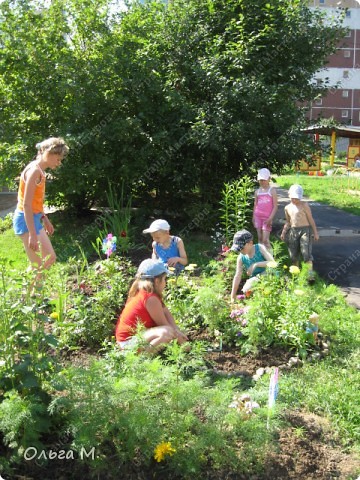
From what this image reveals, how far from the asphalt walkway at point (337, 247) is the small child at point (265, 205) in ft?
3.37

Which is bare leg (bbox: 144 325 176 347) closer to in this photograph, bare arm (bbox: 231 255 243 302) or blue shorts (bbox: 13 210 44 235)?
bare arm (bbox: 231 255 243 302)

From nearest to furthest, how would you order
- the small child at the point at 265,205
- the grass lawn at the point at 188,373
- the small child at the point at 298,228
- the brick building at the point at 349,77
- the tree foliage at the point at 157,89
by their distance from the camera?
the grass lawn at the point at 188,373, the small child at the point at 298,228, the small child at the point at 265,205, the tree foliage at the point at 157,89, the brick building at the point at 349,77

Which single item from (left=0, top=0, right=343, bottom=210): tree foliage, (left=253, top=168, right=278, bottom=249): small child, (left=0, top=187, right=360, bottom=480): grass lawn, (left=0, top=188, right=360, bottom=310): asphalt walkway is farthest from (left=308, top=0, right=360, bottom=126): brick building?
(left=0, top=187, right=360, bottom=480): grass lawn

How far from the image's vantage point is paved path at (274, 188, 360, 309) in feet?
22.8

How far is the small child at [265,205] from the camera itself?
23.6 feet

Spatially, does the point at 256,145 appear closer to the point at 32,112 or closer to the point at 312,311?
the point at 32,112

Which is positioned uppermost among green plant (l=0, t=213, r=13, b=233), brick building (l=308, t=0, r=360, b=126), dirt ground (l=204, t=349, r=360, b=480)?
brick building (l=308, t=0, r=360, b=126)

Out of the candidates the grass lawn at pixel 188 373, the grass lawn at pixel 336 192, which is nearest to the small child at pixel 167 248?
the grass lawn at pixel 188 373

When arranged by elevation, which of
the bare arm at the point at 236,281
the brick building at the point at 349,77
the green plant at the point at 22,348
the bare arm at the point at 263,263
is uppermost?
the brick building at the point at 349,77

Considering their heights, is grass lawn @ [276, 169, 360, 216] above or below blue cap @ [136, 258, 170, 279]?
below

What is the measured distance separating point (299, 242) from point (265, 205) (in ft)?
2.63

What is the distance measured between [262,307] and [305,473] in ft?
5.46

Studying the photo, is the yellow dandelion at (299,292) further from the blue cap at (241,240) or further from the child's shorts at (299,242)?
the child's shorts at (299,242)

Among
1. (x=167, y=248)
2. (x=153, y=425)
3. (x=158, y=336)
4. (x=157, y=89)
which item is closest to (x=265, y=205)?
(x=167, y=248)
